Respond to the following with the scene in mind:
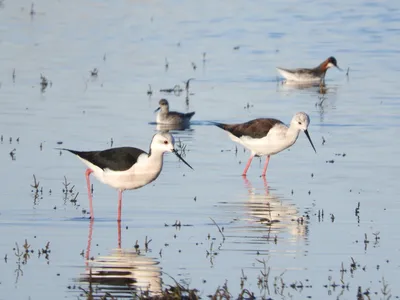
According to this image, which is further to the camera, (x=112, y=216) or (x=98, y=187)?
(x=98, y=187)

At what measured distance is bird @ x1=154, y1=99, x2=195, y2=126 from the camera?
66.0 feet

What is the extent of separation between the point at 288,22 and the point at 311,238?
2422 cm

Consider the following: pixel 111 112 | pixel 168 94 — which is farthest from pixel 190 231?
pixel 168 94

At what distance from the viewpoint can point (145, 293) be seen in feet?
30.4

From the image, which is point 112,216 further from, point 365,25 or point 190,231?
point 365,25

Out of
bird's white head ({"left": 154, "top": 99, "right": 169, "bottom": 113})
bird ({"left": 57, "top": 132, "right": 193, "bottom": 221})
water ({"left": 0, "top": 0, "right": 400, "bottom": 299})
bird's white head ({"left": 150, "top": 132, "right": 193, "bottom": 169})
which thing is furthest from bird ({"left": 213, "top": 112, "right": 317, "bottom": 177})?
bird's white head ({"left": 154, "top": 99, "right": 169, "bottom": 113})

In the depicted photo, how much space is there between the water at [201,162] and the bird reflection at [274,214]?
0.11ft

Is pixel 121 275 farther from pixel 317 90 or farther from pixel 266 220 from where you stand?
pixel 317 90

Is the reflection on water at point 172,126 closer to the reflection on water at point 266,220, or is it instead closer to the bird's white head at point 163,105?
the bird's white head at point 163,105

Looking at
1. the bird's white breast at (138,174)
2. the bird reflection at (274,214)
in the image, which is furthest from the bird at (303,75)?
the bird's white breast at (138,174)

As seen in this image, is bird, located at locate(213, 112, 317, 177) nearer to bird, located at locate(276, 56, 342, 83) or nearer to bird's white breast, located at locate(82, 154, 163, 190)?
bird's white breast, located at locate(82, 154, 163, 190)

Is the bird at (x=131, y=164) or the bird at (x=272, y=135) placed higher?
the bird at (x=272, y=135)

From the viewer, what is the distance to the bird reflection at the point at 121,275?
32.5 feet

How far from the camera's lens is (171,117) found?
2019 centimetres
